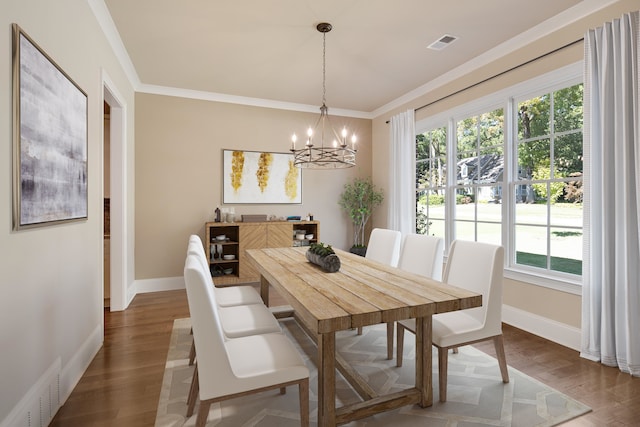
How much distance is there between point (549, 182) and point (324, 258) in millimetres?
2351

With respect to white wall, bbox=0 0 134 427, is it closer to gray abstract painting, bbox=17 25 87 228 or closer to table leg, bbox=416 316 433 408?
gray abstract painting, bbox=17 25 87 228

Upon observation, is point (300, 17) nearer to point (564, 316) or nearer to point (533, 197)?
point (533, 197)

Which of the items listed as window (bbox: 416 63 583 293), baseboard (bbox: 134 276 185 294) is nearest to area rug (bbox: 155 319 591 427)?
window (bbox: 416 63 583 293)

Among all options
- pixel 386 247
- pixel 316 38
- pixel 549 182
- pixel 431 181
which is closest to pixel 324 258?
pixel 386 247

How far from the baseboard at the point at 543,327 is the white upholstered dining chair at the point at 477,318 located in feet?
3.31

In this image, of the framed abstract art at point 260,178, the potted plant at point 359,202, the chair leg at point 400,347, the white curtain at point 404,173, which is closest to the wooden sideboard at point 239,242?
the framed abstract art at point 260,178

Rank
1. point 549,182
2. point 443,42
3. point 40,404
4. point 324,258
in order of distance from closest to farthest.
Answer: point 40,404
point 324,258
point 549,182
point 443,42

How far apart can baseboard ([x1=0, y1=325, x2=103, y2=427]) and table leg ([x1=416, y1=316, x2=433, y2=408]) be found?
1.99 meters

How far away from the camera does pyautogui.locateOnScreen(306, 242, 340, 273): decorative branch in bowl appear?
2.33 metres

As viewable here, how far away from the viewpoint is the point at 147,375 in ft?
7.61

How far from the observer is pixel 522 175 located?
3393mm

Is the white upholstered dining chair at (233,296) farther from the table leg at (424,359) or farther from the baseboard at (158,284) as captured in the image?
the baseboard at (158,284)

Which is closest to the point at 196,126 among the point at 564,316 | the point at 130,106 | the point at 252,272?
the point at 130,106

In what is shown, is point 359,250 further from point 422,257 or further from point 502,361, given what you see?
point 502,361
